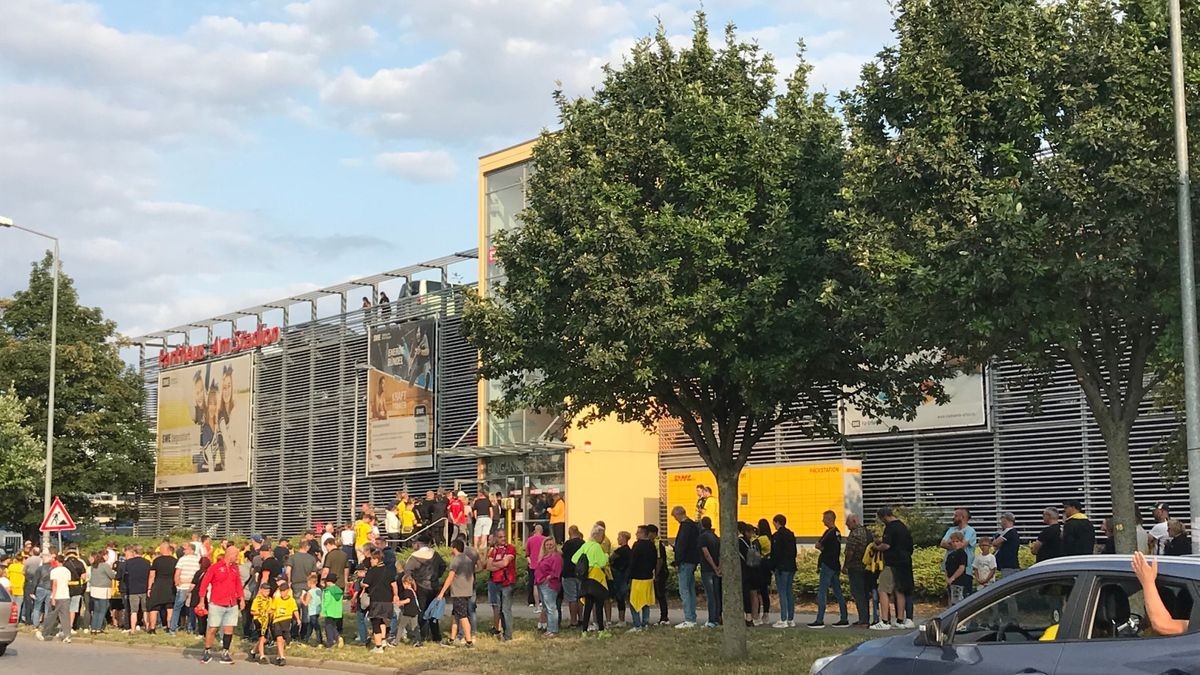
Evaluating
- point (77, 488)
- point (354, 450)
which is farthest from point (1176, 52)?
point (77, 488)

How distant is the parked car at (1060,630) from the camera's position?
713cm

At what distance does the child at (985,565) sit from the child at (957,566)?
272 mm

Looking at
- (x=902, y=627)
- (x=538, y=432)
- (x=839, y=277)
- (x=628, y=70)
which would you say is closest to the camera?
(x=839, y=277)

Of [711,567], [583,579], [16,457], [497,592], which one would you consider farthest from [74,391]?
[711,567]

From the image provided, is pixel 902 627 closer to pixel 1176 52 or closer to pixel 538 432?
pixel 1176 52

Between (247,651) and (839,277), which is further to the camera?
(247,651)

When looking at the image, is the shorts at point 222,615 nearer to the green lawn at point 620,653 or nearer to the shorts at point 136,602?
the green lawn at point 620,653

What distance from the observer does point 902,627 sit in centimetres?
1894

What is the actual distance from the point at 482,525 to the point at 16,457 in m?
21.6

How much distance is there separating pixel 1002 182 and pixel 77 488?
42.7 m

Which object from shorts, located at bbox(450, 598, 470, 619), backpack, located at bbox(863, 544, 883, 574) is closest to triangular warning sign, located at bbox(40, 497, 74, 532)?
shorts, located at bbox(450, 598, 470, 619)

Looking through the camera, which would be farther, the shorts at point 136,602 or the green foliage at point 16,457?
the green foliage at point 16,457

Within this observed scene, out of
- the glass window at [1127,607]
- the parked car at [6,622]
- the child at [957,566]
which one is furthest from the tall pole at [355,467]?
the glass window at [1127,607]

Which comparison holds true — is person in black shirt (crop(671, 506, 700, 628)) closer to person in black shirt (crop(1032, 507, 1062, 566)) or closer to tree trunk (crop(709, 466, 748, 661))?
tree trunk (crop(709, 466, 748, 661))
